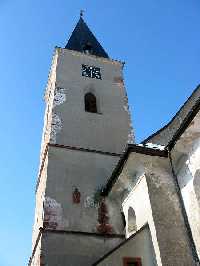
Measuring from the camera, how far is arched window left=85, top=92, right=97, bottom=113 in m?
14.7

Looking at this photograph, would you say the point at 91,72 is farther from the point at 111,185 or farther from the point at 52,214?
the point at 52,214

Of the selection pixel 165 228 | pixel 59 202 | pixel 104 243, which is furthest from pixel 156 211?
pixel 59 202

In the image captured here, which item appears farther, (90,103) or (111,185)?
(90,103)

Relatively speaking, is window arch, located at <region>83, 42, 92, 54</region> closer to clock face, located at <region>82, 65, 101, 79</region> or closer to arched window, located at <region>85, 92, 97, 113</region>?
clock face, located at <region>82, 65, 101, 79</region>

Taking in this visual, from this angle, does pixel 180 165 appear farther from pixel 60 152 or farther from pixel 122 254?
pixel 60 152

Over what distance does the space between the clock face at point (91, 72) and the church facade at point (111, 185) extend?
18cm

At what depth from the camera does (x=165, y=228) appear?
7.76 metres

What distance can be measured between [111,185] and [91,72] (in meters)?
7.46

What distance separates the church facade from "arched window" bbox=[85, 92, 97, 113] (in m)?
0.04

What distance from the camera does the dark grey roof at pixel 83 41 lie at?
19344mm

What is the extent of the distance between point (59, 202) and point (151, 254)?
3390mm

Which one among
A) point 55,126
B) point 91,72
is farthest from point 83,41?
point 55,126

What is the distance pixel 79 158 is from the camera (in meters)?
12.0

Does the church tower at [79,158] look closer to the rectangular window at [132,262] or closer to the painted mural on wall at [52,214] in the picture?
the painted mural on wall at [52,214]
